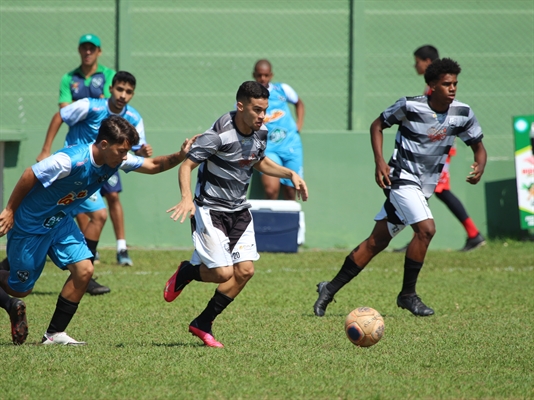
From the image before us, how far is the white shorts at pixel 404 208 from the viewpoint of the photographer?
6977 millimetres

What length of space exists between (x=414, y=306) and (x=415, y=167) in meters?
1.16

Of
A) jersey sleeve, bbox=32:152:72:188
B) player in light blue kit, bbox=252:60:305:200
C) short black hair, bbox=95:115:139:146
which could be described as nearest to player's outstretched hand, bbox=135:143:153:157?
short black hair, bbox=95:115:139:146

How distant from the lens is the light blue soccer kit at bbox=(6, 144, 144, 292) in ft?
18.3

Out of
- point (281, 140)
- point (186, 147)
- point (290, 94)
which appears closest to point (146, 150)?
point (186, 147)

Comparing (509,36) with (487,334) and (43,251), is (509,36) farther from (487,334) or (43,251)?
(43,251)

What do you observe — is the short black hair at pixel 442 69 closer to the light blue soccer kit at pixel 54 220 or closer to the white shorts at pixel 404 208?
the white shorts at pixel 404 208

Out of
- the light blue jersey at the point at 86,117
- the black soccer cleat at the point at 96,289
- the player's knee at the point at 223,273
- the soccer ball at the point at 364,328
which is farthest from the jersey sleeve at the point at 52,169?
the light blue jersey at the point at 86,117

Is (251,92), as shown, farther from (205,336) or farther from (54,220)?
(205,336)

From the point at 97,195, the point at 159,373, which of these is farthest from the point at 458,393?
the point at 97,195

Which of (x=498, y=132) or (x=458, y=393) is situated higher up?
(x=498, y=132)

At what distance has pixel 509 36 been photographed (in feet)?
42.9

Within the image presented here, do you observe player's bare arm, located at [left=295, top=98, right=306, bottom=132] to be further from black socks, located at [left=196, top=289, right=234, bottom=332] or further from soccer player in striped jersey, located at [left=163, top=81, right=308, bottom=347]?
black socks, located at [left=196, top=289, right=234, bottom=332]

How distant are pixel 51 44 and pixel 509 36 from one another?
6.96 meters

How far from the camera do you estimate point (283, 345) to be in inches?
225
